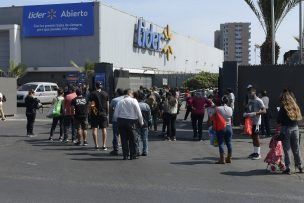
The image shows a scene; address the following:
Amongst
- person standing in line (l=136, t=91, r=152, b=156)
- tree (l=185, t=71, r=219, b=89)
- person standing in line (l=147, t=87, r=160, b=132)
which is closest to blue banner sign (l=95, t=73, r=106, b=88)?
person standing in line (l=147, t=87, r=160, b=132)

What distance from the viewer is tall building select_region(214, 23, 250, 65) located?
114312 mm

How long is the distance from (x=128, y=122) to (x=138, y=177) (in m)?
2.48

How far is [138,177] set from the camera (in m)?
9.77

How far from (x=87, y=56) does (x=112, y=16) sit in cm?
476

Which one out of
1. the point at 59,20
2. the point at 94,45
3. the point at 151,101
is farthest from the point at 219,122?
the point at 59,20

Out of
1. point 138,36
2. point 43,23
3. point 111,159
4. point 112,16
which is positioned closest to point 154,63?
point 138,36

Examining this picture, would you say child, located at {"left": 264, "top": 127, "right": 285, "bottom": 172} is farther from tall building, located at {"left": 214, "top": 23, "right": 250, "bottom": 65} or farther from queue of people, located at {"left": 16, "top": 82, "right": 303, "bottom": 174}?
tall building, located at {"left": 214, "top": 23, "right": 250, "bottom": 65}

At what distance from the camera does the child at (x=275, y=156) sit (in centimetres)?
1045

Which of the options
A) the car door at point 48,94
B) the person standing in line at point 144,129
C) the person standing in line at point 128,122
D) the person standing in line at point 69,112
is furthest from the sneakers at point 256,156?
the car door at point 48,94

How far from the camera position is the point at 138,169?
35.1 ft

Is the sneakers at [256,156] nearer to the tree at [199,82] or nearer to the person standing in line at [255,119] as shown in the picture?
the person standing in line at [255,119]

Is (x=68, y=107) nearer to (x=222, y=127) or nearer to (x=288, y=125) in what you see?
(x=222, y=127)

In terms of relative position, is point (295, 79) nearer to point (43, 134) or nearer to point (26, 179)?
point (43, 134)

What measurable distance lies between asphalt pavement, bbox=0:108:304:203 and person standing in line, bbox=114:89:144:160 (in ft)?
1.14
